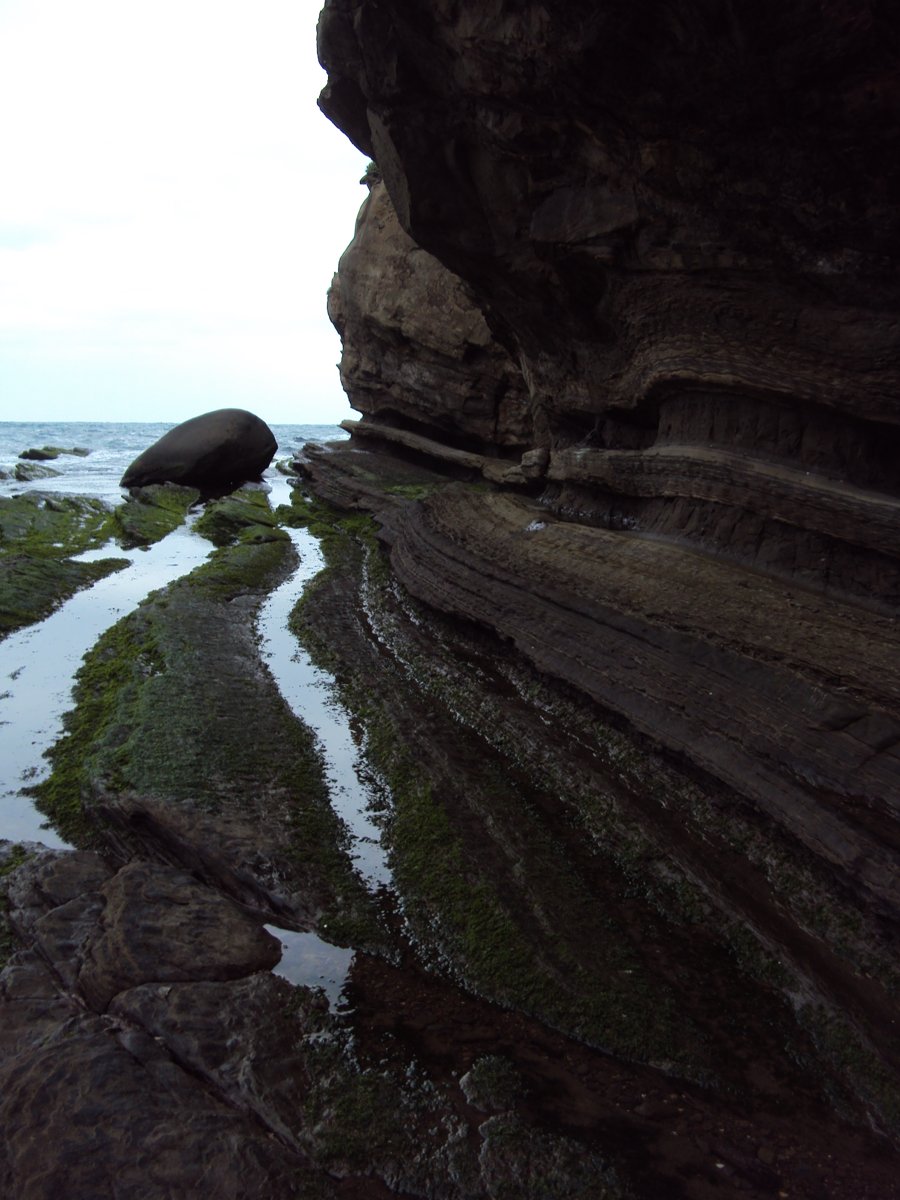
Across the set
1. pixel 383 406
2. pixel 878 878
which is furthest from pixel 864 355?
pixel 383 406

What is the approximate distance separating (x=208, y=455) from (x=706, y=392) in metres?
20.0

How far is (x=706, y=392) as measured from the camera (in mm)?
9148

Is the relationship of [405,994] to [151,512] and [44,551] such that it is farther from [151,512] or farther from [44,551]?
[151,512]

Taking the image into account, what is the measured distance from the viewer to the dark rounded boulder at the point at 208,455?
25.9 metres

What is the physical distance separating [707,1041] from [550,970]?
2.91 feet

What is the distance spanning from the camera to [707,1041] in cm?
442

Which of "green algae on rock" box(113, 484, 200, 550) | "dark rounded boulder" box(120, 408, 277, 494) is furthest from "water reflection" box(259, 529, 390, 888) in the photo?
"dark rounded boulder" box(120, 408, 277, 494)

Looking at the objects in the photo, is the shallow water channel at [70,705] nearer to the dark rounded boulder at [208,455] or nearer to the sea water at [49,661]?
the sea water at [49,661]

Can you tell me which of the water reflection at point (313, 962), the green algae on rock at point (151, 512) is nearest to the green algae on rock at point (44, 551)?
the green algae on rock at point (151, 512)

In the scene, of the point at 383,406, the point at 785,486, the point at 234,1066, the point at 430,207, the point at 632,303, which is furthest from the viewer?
the point at 383,406

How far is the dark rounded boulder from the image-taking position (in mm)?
25922

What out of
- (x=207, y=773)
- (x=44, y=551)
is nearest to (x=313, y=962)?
(x=207, y=773)

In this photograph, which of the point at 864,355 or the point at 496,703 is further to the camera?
the point at 496,703

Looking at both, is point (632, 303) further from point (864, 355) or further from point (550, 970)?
point (550, 970)
